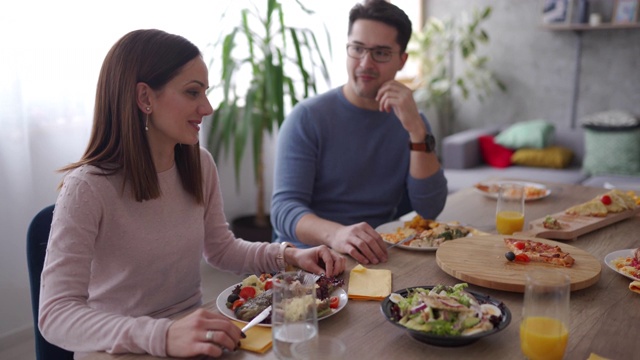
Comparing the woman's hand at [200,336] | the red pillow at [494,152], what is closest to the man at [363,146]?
the woman's hand at [200,336]

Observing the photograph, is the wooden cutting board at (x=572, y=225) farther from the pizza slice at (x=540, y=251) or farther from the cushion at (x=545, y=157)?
the cushion at (x=545, y=157)

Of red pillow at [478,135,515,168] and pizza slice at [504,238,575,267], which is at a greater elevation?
pizza slice at [504,238,575,267]

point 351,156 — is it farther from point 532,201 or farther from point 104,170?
point 104,170

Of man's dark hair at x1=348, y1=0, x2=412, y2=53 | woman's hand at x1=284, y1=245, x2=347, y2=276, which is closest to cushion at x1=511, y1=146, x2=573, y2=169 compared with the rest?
man's dark hair at x1=348, y1=0, x2=412, y2=53

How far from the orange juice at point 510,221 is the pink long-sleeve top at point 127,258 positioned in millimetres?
676

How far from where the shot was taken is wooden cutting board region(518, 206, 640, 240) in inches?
67.7

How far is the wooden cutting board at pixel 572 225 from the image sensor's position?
172cm

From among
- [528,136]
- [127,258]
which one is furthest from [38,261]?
[528,136]

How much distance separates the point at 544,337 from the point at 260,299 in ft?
1.78

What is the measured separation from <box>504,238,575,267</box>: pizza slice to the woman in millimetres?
441

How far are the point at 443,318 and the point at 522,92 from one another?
4.57m

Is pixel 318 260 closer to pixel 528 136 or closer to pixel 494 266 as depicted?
pixel 494 266

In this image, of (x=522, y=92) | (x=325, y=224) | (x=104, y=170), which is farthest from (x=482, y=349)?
(x=522, y=92)

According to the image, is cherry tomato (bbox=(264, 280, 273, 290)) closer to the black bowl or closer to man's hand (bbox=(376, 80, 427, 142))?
the black bowl
